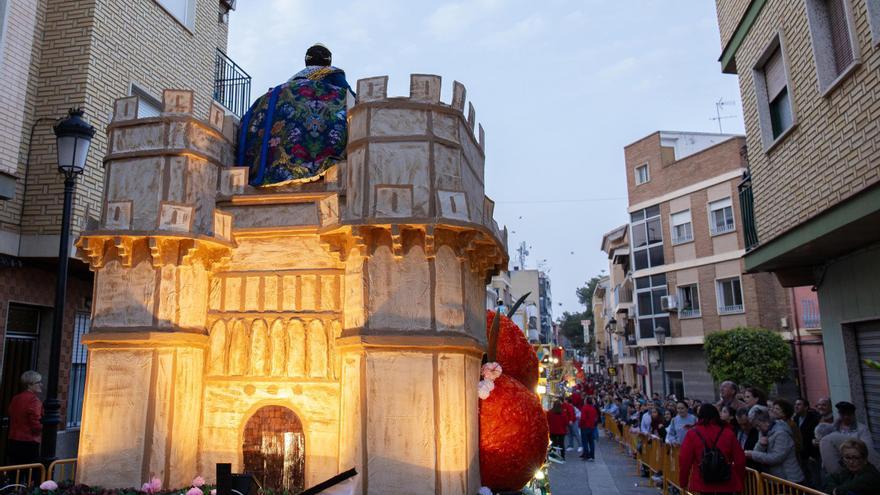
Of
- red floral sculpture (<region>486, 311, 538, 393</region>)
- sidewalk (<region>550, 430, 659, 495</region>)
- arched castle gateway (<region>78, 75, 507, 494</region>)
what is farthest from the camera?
sidewalk (<region>550, 430, 659, 495</region>)

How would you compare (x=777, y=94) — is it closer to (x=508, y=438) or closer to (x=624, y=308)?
(x=508, y=438)

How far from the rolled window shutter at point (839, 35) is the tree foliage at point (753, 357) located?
15.3 meters

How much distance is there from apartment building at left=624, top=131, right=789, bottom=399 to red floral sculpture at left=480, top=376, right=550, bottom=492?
72.4 feet

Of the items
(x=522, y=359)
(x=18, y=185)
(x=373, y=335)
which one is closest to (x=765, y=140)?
(x=522, y=359)

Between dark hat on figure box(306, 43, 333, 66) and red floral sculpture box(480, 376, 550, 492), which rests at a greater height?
dark hat on figure box(306, 43, 333, 66)

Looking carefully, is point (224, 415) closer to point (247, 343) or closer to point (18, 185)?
point (247, 343)

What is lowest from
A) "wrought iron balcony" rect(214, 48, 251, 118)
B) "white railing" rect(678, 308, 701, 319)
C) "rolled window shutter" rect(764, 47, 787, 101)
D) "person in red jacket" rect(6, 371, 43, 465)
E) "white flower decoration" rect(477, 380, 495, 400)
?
"person in red jacket" rect(6, 371, 43, 465)

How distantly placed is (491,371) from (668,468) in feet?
25.0

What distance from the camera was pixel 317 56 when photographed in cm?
748

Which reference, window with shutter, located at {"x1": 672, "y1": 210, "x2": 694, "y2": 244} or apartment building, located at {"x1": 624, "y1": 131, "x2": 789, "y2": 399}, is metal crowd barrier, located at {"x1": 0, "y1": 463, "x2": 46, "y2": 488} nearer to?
apartment building, located at {"x1": 624, "y1": 131, "x2": 789, "y2": 399}

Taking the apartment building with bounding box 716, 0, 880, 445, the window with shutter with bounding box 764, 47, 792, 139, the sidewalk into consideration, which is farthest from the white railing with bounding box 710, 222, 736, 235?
the window with shutter with bounding box 764, 47, 792, 139

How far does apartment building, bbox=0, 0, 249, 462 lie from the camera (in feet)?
33.1

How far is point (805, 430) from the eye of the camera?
29.6 feet

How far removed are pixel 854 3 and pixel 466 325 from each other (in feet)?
19.4
